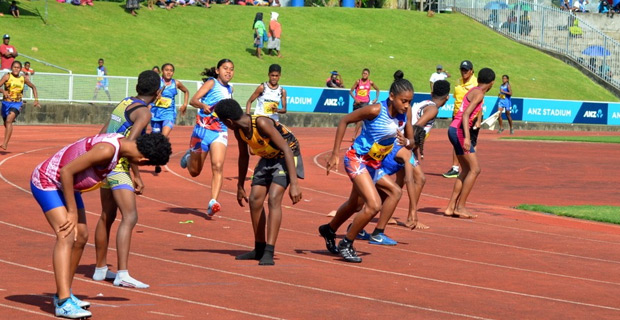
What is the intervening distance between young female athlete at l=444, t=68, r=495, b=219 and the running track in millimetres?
346

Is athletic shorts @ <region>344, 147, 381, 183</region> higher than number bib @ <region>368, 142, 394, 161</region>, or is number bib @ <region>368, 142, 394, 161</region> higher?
number bib @ <region>368, 142, 394, 161</region>

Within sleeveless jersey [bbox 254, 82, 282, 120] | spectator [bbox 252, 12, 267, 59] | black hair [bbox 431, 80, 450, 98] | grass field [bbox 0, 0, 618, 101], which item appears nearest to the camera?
black hair [bbox 431, 80, 450, 98]

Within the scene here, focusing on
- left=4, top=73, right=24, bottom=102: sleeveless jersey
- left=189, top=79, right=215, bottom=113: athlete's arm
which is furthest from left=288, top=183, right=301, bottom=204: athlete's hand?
left=4, top=73, right=24, bottom=102: sleeveless jersey

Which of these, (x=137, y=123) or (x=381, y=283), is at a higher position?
(x=137, y=123)

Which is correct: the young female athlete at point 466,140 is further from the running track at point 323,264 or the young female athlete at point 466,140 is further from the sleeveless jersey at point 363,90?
the sleeveless jersey at point 363,90

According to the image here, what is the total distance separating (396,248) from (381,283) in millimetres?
2388

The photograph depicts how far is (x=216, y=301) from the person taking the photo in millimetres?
8391

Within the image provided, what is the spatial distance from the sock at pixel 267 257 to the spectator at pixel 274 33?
118 feet

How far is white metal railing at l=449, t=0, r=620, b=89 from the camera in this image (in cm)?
5231

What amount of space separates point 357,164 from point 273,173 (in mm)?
1038

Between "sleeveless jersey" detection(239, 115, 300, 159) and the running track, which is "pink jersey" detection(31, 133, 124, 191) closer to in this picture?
the running track

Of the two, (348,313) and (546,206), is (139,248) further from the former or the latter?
(546,206)

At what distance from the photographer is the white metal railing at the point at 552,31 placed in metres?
52.3

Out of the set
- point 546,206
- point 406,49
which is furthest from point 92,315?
point 406,49
